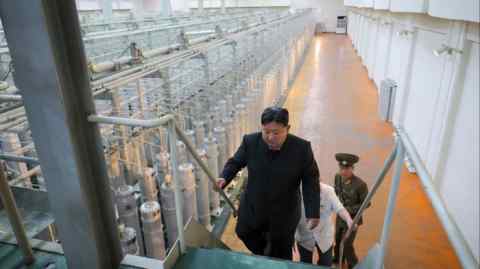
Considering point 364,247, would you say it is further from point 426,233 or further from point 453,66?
point 453,66

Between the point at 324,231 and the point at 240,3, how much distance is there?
26.0 meters

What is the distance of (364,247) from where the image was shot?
3596 mm

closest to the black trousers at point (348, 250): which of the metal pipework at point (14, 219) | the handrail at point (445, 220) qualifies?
the handrail at point (445, 220)

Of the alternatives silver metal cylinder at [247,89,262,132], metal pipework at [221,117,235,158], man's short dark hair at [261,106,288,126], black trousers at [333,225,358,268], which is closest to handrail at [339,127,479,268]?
man's short dark hair at [261,106,288,126]

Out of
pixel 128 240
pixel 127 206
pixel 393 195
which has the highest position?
pixel 393 195

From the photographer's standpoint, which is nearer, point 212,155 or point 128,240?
point 128,240

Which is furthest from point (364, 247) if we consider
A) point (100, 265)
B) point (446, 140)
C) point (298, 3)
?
point (298, 3)

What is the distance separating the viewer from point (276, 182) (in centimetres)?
222

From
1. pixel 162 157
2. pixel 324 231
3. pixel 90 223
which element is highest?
pixel 90 223

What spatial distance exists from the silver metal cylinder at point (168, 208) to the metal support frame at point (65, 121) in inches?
43.5

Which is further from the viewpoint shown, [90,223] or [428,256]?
[428,256]

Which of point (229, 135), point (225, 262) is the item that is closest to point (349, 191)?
point (229, 135)

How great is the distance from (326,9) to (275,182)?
85.0ft

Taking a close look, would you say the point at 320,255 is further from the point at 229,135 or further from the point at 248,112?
the point at 248,112
